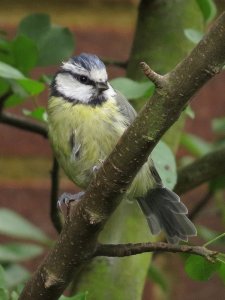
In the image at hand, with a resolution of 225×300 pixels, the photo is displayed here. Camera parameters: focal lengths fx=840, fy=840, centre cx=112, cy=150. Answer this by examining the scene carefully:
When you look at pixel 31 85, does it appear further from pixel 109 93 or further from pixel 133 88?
pixel 109 93

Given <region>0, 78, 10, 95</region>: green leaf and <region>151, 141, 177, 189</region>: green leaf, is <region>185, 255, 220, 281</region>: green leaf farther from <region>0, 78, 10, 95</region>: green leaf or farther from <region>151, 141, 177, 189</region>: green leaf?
<region>0, 78, 10, 95</region>: green leaf

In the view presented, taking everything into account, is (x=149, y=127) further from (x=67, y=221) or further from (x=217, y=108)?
(x=217, y=108)

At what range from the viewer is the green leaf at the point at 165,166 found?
646mm

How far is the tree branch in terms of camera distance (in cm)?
45

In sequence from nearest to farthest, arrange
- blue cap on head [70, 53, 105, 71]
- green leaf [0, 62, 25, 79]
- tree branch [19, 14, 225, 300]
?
1. tree branch [19, 14, 225, 300]
2. green leaf [0, 62, 25, 79]
3. blue cap on head [70, 53, 105, 71]

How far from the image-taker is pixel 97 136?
82 centimetres

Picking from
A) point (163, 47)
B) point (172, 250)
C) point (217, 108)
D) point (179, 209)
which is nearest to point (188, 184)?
point (179, 209)

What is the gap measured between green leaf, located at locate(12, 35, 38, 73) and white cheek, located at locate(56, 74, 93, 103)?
0.51ft

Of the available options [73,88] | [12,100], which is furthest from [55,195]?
[73,88]

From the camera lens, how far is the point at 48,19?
2.60 ft

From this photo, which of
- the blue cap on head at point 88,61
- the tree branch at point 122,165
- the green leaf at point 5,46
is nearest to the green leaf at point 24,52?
the green leaf at point 5,46

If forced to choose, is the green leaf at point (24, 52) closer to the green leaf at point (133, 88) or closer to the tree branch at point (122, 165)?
the green leaf at point (133, 88)

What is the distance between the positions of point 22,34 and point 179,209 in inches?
8.5

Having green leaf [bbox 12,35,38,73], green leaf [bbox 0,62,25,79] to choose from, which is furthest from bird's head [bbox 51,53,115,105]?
green leaf [bbox 0,62,25,79]
